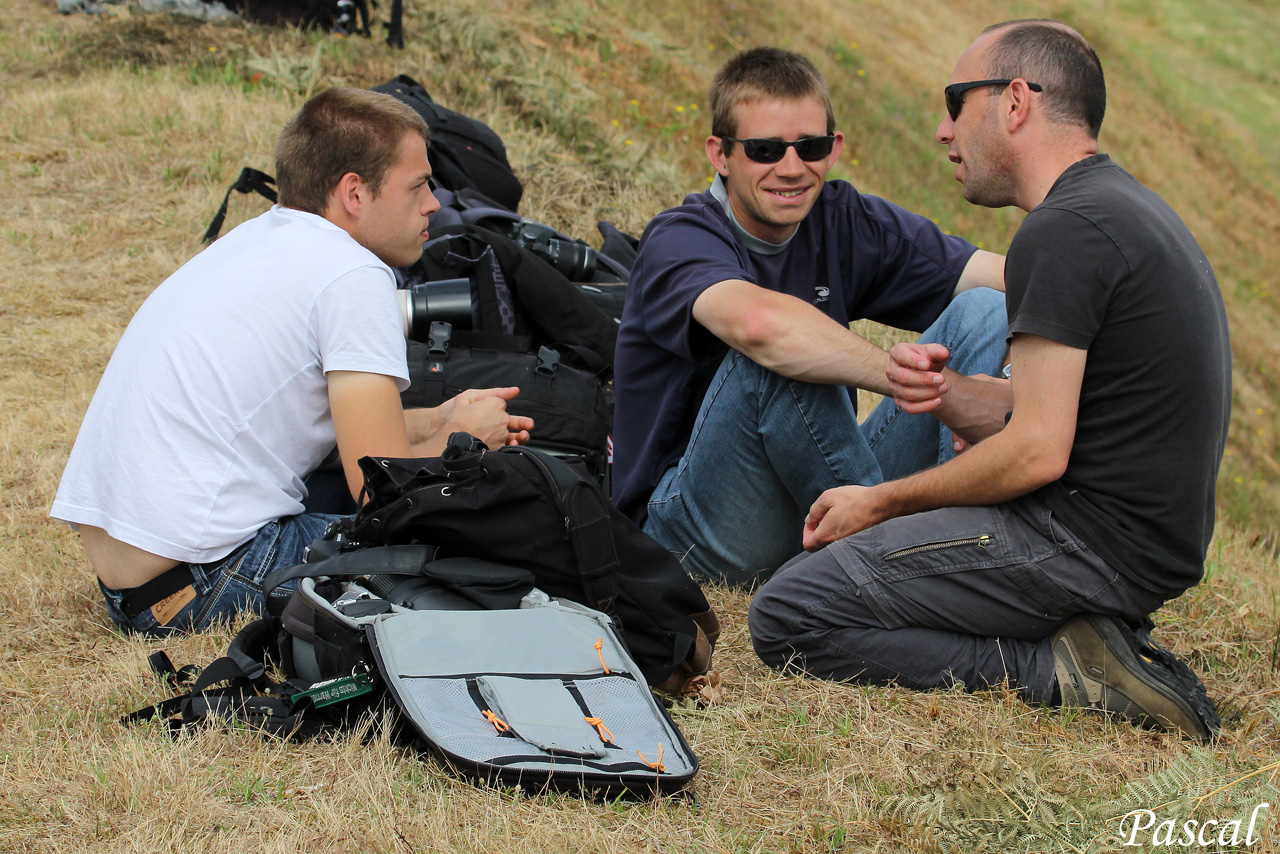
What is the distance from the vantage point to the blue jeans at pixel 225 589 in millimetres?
2973

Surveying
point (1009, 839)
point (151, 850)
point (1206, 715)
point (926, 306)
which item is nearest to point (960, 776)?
point (1009, 839)

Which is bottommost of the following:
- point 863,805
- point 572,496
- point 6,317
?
point 6,317

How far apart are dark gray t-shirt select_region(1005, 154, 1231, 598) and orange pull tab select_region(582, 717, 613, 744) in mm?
1240

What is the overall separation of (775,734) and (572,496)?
2.51ft

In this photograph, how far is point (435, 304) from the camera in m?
4.18

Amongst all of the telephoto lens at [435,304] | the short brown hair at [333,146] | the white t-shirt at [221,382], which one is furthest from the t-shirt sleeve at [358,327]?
the telephoto lens at [435,304]

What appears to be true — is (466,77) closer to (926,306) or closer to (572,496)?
(926,306)

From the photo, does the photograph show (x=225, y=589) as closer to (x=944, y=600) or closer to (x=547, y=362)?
(x=547, y=362)

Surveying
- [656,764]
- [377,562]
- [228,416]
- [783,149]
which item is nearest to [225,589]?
[228,416]

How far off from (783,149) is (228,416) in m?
1.94

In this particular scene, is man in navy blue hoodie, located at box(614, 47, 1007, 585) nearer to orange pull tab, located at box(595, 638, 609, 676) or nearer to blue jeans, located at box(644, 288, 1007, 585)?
blue jeans, located at box(644, 288, 1007, 585)

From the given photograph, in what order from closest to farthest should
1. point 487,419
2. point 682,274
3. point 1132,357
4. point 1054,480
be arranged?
point 1132,357 → point 1054,480 → point 682,274 → point 487,419

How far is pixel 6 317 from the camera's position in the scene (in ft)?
18.3

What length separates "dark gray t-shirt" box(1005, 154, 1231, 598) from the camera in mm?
2404
